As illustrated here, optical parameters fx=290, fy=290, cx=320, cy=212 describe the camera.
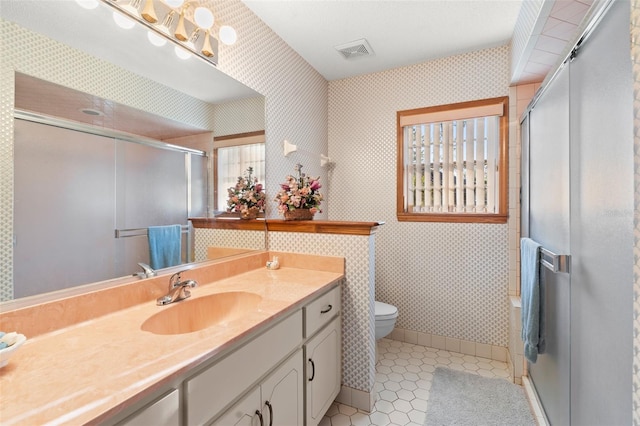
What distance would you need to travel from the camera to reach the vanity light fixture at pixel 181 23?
1212 millimetres

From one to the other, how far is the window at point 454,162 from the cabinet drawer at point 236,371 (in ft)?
5.78

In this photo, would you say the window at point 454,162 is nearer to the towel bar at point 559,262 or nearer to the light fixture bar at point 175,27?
the towel bar at point 559,262

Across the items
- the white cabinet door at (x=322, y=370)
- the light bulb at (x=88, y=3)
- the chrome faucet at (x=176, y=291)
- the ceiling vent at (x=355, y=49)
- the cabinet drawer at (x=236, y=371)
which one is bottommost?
the white cabinet door at (x=322, y=370)

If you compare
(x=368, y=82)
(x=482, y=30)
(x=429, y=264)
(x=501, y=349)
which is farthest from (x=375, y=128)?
(x=501, y=349)

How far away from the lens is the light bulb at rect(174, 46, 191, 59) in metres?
1.42

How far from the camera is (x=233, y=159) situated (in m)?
1.79

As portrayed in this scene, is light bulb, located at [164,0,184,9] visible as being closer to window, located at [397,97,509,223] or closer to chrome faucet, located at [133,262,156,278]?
chrome faucet, located at [133,262,156,278]

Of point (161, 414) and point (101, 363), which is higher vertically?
point (101, 363)

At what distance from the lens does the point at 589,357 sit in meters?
1.03

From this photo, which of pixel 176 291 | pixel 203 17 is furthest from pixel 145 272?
pixel 203 17

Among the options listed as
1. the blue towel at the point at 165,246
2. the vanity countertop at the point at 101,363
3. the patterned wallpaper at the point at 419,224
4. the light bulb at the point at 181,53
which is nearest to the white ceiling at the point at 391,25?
the patterned wallpaper at the point at 419,224

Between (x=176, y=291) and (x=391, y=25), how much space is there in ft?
7.09

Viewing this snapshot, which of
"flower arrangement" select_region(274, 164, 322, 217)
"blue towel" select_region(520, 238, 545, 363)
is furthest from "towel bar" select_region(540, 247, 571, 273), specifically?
"flower arrangement" select_region(274, 164, 322, 217)

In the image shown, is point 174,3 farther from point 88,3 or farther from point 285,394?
point 285,394
